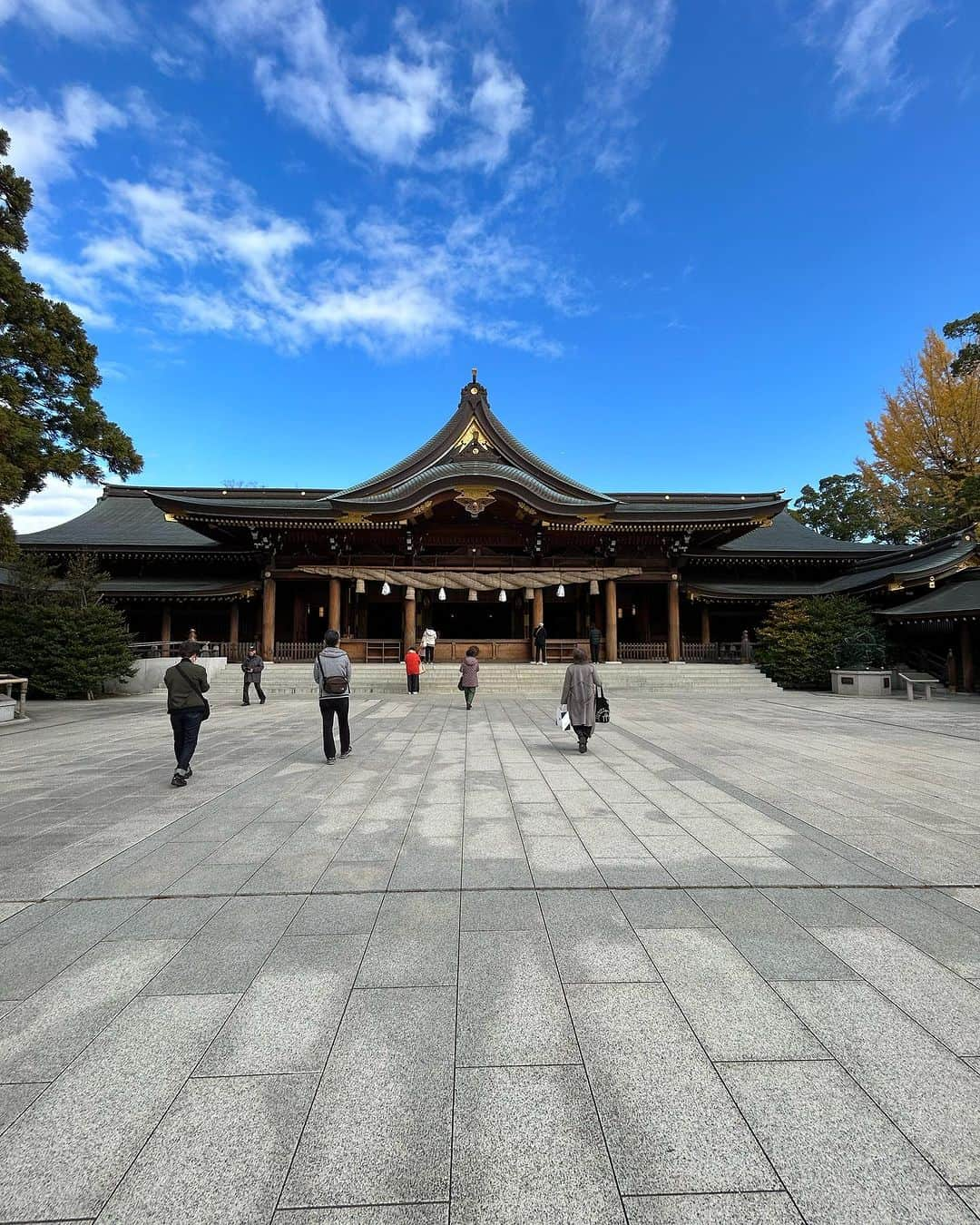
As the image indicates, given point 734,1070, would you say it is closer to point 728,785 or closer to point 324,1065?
point 324,1065

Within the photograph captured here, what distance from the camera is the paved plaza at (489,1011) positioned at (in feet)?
5.57

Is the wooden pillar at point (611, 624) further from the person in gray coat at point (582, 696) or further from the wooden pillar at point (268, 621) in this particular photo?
the person in gray coat at point (582, 696)

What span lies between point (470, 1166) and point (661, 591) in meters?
24.8

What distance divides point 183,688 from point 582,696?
5.20 m

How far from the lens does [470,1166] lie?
173 centimetres

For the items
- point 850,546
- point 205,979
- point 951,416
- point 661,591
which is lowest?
point 205,979

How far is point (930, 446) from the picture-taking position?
27344 mm

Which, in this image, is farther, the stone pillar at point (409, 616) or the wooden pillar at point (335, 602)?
the wooden pillar at point (335, 602)

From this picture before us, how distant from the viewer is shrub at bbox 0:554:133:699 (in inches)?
627

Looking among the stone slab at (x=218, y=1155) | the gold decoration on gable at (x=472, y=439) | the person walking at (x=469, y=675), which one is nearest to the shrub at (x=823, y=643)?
the person walking at (x=469, y=675)

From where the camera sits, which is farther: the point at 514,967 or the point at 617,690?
the point at 617,690

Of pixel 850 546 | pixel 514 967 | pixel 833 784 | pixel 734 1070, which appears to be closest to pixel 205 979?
pixel 514 967

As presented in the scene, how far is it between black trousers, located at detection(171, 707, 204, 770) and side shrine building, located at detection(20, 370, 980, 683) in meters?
14.2

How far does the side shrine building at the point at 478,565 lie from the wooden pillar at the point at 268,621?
0.06 m
